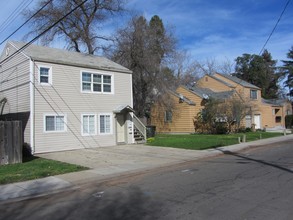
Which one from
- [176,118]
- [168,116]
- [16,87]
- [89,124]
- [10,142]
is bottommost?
[10,142]

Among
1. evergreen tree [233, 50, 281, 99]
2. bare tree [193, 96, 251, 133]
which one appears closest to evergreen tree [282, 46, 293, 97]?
evergreen tree [233, 50, 281, 99]

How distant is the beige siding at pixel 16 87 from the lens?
1911 cm

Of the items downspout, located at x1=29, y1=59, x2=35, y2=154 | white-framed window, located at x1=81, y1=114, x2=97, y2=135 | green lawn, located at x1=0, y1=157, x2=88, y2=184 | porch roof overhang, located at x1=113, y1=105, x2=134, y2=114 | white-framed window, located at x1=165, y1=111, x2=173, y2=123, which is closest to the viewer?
green lawn, located at x1=0, y1=157, x2=88, y2=184

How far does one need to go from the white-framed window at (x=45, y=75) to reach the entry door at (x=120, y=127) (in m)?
5.84

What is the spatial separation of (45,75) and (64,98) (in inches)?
71.6

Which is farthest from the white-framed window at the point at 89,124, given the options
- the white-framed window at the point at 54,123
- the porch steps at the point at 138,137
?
the porch steps at the point at 138,137

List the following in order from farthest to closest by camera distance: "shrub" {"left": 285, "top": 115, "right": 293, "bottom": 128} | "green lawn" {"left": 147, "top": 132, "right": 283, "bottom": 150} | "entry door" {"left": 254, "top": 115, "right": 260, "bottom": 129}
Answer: "shrub" {"left": 285, "top": 115, "right": 293, "bottom": 128}, "entry door" {"left": 254, "top": 115, "right": 260, "bottom": 129}, "green lawn" {"left": 147, "top": 132, "right": 283, "bottom": 150}

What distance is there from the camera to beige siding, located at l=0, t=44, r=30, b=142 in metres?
19.1

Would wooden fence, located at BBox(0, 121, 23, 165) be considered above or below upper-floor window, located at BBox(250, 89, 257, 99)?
below

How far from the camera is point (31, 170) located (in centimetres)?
1260

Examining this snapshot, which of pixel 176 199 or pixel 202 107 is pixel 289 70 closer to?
pixel 202 107

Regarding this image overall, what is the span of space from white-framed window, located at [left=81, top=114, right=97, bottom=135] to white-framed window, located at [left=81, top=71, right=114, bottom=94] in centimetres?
175

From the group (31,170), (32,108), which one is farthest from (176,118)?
(31,170)

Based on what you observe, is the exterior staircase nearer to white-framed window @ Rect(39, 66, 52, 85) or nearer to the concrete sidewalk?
the concrete sidewalk
